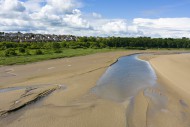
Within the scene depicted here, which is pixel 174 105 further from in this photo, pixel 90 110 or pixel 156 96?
pixel 90 110

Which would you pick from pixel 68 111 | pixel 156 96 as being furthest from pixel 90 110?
pixel 156 96

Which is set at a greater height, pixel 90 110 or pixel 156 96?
pixel 90 110

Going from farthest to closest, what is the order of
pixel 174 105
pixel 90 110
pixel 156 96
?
pixel 156 96 < pixel 174 105 < pixel 90 110

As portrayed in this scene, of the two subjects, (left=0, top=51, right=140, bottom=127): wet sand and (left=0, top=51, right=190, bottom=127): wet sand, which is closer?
(left=0, top=51, right=140, bottom=127): wet sand

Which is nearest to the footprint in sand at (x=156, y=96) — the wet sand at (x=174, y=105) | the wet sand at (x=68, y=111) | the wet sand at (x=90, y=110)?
the wet sand at (x=90, y=110)

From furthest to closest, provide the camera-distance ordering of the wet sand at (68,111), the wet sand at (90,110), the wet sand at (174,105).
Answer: the wet sand at (174,105), the wet sand at (90,110), the wet sand at (68,111)

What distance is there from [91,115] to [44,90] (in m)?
7.88

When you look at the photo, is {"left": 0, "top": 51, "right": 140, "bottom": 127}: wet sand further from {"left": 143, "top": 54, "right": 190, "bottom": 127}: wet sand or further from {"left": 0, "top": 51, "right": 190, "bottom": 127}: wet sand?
{"left": 143, "top": 54, "right": 190, "bottom": 127}: wet sand

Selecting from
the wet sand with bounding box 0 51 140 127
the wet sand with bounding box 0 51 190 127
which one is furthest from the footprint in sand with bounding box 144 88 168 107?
the wet sand with bounding box 0 51 140 127

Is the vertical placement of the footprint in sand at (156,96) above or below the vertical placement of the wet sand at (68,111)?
below

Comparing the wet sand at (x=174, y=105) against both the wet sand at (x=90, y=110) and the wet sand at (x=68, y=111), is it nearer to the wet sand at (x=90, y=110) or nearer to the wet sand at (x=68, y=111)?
the wet sand at (x=90, y=110)

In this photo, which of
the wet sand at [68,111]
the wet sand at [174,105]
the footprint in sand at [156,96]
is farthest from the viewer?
the footprint in sand at [156,96]

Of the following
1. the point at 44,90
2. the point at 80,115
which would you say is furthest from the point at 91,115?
the point at 44,90

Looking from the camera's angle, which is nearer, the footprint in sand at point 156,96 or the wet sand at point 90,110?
the wet sand at point 90,110
